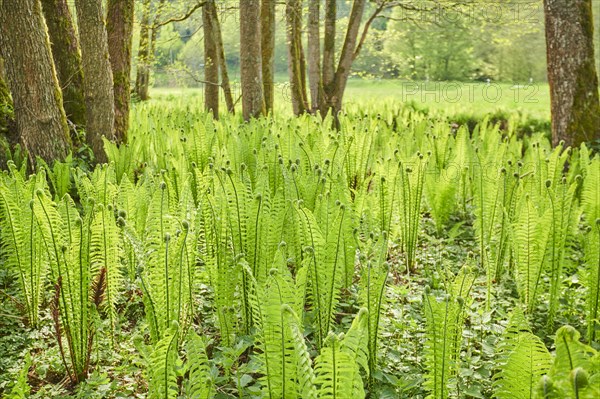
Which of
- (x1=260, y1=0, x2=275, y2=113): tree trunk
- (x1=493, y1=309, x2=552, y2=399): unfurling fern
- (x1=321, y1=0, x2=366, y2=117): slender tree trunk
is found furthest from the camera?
(x1=321, y1=0, x2=366, y2=117): slender tree trunk

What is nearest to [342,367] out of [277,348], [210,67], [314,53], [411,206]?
[277,348]

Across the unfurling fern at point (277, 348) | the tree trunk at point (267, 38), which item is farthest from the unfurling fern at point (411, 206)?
the tree trunk at point (267, 38)

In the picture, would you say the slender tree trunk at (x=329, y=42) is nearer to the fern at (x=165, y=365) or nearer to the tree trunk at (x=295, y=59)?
the tree trunk at (x=295, y=59)

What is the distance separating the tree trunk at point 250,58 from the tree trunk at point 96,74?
5.18ft

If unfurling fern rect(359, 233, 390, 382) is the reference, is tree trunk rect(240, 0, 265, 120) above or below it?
above

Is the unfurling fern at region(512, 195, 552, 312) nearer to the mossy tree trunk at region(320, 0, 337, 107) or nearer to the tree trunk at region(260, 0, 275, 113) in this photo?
the tree trunk at region(260, 0, 275, 113)

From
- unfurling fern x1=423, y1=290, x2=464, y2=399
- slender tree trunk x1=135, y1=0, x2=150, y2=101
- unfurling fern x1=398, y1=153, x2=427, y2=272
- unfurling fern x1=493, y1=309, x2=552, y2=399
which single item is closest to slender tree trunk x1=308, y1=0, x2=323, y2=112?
slender tree trunk x1=135, y1=0, x2=150, y2=101

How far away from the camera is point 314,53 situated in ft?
28.2

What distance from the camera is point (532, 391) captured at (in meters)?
1.23

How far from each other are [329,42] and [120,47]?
3.56 metres

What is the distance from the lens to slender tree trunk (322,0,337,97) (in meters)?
7.68

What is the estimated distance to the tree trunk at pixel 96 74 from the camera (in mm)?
4047

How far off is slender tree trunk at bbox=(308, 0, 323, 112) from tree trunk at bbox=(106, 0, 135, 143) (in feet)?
11.7

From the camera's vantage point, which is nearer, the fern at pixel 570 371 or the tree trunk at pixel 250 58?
the fern at pixel 570 371
